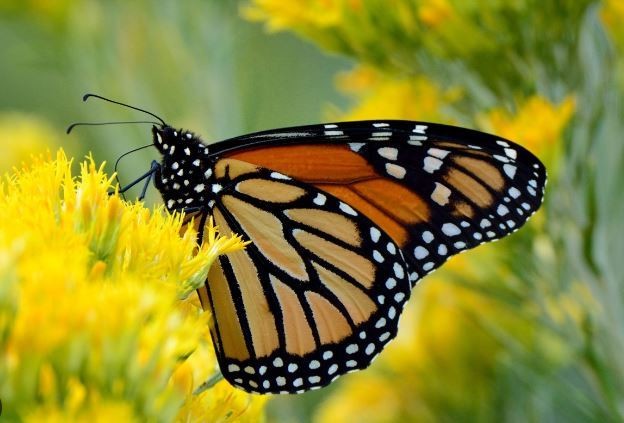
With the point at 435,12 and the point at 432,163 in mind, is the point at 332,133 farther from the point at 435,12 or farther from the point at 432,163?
the point at 435,12

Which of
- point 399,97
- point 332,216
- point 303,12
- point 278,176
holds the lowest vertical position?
point 332,216

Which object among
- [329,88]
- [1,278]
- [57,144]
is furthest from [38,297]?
[329,88]

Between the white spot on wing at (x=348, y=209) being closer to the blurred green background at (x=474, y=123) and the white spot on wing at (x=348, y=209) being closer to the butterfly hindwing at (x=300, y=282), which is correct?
the butterfly hindwing at (x=300, y=282)

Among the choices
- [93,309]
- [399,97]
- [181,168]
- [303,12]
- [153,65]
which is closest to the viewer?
[93,309]

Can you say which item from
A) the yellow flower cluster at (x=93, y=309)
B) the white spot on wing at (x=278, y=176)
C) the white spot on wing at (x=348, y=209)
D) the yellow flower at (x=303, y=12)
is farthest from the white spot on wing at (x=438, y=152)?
the yellow flower cluster at (x=93, y=309)

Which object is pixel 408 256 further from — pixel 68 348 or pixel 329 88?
pixel 329 88

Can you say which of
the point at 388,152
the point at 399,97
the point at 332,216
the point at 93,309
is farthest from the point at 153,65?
the point at 93,309
